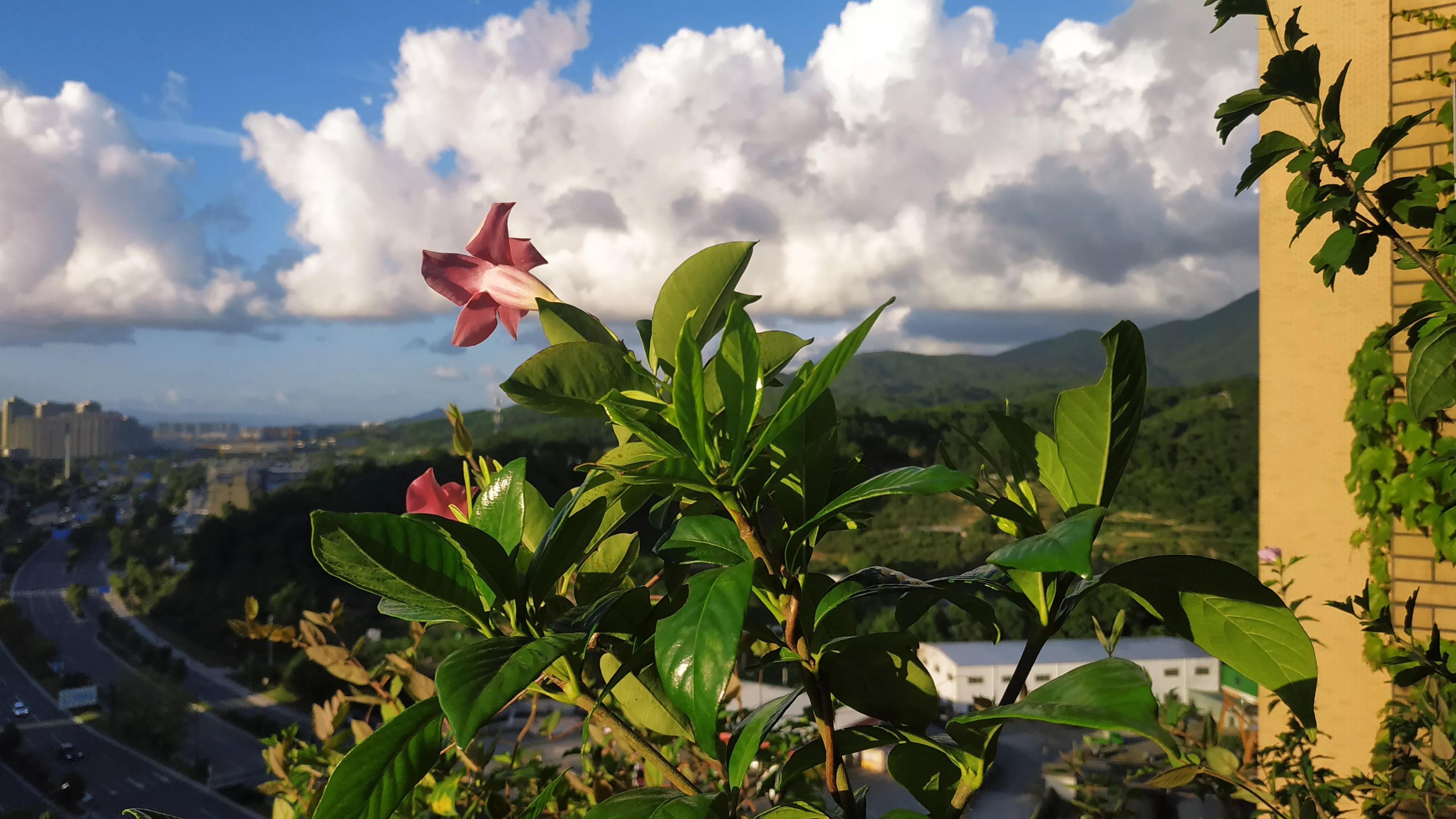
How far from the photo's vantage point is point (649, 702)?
0.49m

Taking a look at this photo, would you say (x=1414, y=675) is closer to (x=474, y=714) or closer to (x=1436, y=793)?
(x=1436, y=793)

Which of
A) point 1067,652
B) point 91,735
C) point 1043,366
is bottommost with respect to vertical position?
point 91,735

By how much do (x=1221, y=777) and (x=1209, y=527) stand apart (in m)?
13.7

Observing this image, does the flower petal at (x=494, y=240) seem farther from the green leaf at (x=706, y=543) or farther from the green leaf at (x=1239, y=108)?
the green leaf at (x=1239, y=108)

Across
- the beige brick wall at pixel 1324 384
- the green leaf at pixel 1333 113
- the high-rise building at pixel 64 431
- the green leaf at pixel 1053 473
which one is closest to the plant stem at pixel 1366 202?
the green leaf at pixel 1333 113

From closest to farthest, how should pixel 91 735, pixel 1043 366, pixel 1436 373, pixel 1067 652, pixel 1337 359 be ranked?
1. pixel 1436 373
2. pixel 1337 359
3. pixel 1067 652
4. pixel 91 735
5. pixel 1043 366

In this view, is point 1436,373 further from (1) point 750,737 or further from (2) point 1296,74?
(1) point 750,737

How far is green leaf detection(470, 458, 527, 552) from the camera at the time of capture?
387mm

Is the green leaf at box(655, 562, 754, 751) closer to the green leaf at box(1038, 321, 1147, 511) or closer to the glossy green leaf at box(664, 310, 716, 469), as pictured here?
the glossy green leaf at box(664, 310, 716, 469)

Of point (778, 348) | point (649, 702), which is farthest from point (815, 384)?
point (649, 702)

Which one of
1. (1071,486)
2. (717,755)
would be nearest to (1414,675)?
(1071,486)

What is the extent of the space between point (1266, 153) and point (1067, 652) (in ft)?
23.3

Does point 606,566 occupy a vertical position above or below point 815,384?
below

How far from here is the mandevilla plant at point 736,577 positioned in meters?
0.30
